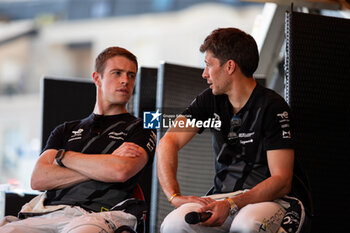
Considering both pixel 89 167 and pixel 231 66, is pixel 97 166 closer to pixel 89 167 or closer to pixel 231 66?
pixel 89 167

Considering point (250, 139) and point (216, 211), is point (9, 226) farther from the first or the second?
point (250, 139)

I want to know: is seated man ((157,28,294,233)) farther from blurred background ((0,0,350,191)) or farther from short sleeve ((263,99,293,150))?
blurred background ((0,0,350,191))

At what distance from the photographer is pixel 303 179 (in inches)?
78.6

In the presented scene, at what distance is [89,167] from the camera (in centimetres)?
201

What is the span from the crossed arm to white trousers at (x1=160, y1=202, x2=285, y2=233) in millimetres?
316

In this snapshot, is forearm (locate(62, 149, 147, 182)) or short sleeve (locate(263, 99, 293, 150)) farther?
forearm (locate(62, 149, 147, 182))

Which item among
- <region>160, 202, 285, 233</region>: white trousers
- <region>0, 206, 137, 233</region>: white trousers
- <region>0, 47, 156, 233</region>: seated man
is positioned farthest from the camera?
<region>0, 47, 156, 233</region>: seated man

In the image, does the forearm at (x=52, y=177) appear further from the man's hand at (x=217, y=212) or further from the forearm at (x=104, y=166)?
the man's hand at (x=217, y=212)

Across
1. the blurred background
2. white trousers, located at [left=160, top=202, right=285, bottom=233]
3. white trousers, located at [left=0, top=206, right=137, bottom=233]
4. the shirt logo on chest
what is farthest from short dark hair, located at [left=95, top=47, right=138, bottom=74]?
white trousers, located at [left=160, top=202, right=285, bottom=233]

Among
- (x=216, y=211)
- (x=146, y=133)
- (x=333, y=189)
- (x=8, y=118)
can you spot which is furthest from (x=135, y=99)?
(x=8, y=118)

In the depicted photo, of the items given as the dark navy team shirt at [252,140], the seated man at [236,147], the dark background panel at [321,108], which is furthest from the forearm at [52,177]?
the dark background panel at [321,108]

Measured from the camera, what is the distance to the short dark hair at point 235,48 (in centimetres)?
204

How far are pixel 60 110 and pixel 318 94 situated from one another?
1807 mm

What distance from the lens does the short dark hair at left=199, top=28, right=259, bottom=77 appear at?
80.5 inches
